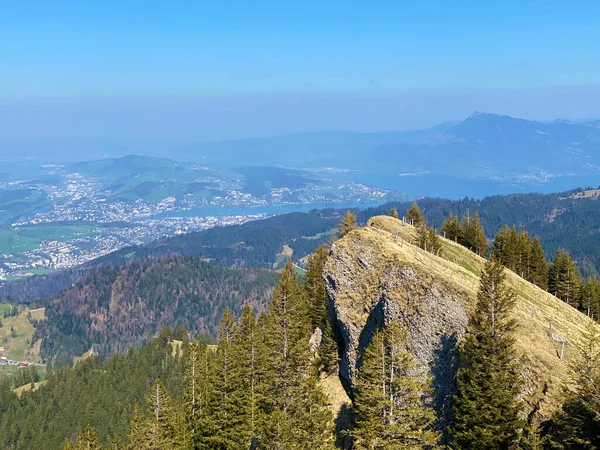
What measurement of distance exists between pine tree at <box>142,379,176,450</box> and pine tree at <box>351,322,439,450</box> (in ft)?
76.7

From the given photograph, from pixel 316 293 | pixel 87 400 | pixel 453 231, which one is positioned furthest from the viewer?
pixel 87 400

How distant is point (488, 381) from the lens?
33812 millimetres

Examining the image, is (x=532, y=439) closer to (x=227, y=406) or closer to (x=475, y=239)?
(x=227, y=406)

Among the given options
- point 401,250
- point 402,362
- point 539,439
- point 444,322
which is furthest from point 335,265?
point 539,439

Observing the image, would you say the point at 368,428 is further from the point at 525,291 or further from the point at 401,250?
the point at 525,291

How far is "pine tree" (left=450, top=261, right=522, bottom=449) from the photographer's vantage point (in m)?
33.1

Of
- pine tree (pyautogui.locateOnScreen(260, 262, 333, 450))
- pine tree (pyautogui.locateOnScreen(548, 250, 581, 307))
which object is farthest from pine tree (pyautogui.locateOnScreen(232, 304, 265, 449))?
pine tree (pyautogui.locateOnScreen(548, 250, 581, 307))

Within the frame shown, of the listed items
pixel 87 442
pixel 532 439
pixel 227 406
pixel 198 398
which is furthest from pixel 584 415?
pixel 87 442

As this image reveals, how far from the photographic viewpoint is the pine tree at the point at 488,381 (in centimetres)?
3309

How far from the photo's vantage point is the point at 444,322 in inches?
1640

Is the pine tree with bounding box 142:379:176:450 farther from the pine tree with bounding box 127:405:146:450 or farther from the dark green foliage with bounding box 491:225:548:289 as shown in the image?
the dark green foliage with bounding box 491:225:548:289

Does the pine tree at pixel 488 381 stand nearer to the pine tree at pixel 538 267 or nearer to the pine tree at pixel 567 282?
the pine tree at pixel 567 282

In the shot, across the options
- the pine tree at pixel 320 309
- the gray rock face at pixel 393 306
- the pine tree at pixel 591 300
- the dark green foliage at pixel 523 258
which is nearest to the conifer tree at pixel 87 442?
the pine tree at pixel 320 309

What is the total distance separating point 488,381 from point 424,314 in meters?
9.65
